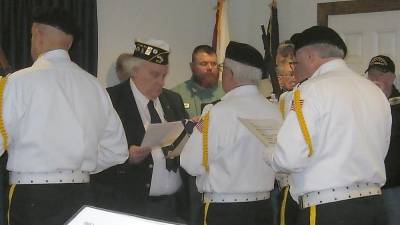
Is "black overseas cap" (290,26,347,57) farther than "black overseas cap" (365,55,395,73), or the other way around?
"black overseas cap" (365,55,395,73)

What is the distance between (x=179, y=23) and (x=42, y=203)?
346 cm

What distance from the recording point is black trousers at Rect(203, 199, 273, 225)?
282 centimetres

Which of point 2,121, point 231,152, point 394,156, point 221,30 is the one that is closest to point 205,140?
point 231,152

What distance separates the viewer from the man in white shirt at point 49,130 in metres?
2.52

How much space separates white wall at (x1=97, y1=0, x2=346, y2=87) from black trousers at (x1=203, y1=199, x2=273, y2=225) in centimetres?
254

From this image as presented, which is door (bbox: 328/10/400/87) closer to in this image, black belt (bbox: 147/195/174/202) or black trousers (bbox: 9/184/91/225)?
black belt (bbox: 147/195/174/202)

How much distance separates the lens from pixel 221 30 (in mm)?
5879

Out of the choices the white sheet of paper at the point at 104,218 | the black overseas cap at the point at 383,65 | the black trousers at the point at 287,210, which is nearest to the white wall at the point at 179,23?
the black overseas cap at the point at 383,65

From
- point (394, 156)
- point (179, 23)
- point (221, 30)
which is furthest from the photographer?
point (221, 30)

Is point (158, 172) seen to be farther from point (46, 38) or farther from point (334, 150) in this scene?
point (334, 150)

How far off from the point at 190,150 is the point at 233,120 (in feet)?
0.82

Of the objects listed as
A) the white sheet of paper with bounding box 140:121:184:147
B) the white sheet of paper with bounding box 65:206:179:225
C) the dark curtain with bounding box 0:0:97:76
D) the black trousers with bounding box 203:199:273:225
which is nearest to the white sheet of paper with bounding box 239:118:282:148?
the black trousers with bounding box 203:199:273:225

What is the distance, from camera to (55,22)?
273cm

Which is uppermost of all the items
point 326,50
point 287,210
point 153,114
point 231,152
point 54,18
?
point 54,18
